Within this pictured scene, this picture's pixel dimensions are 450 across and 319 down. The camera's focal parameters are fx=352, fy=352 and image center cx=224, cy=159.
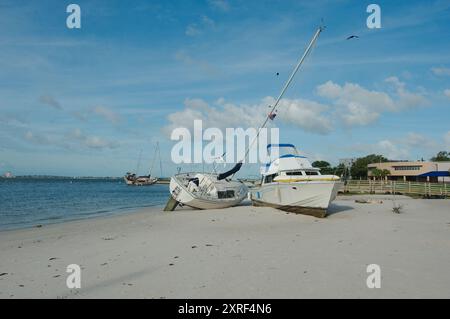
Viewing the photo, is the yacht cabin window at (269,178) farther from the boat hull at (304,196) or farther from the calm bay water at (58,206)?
the calm bay water at (58,206)

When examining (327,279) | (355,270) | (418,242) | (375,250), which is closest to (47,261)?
(327,279)


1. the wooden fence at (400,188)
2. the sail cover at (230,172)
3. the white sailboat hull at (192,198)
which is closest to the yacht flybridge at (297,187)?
the white sailboat hull at (192,198)

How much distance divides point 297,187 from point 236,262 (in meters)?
11.6

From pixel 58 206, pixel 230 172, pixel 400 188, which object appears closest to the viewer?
pixel 230 172

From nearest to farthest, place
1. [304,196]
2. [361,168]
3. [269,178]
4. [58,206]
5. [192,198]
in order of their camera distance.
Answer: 1. [304,196]
2. [269,178]
3. [192,198]
4. [58,206]
5. [361,168]

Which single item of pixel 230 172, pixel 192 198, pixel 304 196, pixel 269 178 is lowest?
pixel 192 198

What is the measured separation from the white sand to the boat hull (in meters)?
3.51

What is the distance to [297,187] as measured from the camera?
1992 cm

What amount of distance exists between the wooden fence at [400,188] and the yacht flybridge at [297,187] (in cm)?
2184

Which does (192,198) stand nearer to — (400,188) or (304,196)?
(304,196)

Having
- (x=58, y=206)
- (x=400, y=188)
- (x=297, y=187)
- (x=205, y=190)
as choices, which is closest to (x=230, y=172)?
(x=205, y=190)

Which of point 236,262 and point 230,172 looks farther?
point 230,172

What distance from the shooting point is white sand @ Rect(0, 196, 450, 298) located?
22.8 feet
